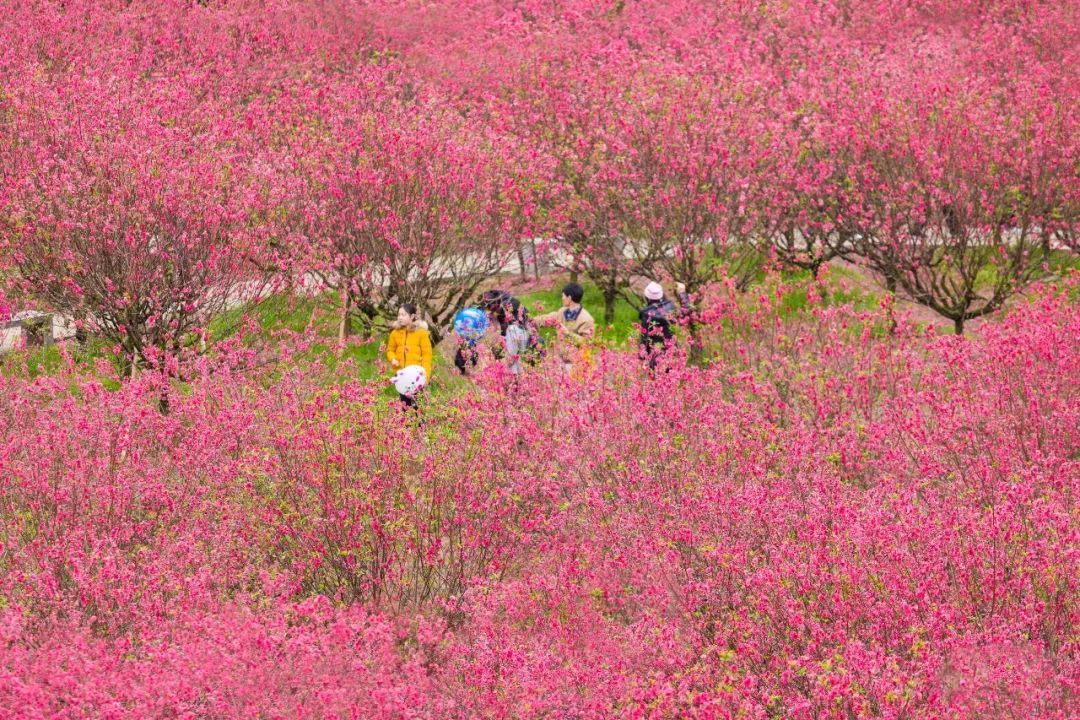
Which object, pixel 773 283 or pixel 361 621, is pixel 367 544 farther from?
pixel 773 283

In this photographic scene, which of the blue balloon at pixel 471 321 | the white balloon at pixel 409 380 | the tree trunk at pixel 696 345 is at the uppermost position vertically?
the blue balloon at pixel 471 321

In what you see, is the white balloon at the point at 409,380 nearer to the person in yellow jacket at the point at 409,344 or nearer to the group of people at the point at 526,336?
the group of people at the point at 526,336

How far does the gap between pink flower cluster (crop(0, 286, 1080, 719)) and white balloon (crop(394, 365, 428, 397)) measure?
3.05 feet

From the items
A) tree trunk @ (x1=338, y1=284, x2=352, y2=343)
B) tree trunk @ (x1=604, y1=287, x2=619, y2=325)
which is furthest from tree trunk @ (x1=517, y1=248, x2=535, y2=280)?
tree trunk @ (x1=338, y1=284, x2=352, y2=343)

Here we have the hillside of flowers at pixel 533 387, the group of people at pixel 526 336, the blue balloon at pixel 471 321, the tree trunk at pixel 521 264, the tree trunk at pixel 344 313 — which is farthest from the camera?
the tree trunk at pixel 521 264

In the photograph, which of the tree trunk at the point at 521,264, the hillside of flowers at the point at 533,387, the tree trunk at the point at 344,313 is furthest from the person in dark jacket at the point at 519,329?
the tree trunk at the point at 521,264

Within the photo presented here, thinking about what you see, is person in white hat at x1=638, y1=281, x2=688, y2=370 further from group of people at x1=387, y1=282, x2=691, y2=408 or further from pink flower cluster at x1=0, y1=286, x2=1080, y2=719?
pink flower cluster at x1=0, y1=286, x2=1080, y2=719

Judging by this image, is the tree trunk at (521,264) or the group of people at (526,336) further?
the tree trunk at (521,264)

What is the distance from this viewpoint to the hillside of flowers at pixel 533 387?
7898 mm

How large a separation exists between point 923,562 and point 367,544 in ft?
13.1

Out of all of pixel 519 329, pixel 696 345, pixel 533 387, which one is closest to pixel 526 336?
pixel 519 329

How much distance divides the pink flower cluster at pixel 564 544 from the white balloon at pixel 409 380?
3.05 feet

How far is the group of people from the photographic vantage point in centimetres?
1346

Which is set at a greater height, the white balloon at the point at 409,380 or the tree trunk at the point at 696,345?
the tree trunk at the point at 696,345
